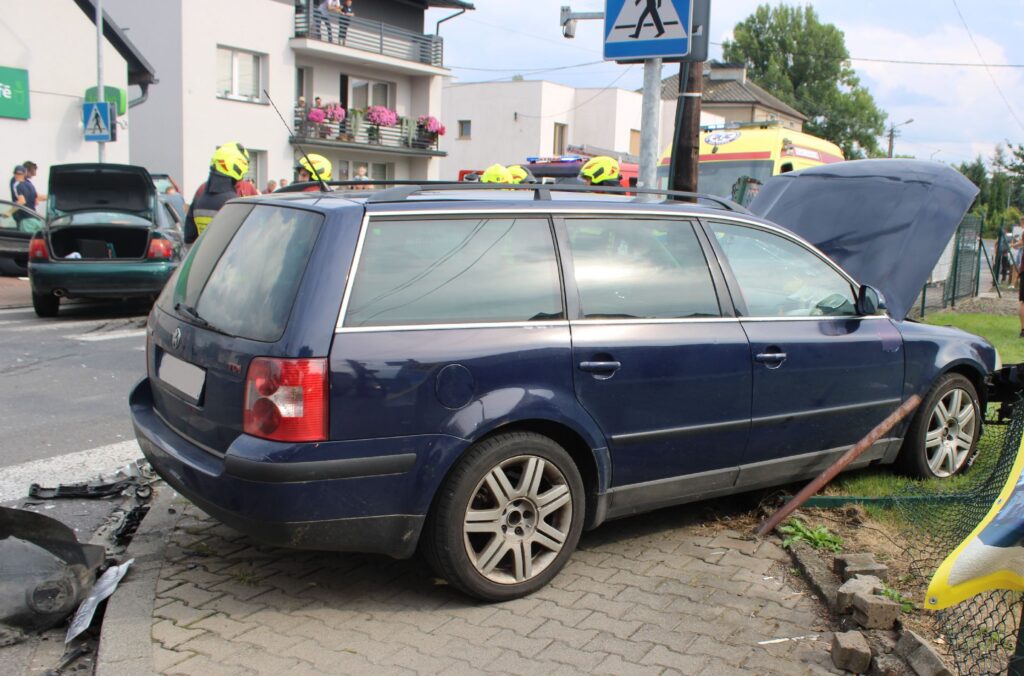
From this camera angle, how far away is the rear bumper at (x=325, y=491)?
3.46 m

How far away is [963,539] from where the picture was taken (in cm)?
346

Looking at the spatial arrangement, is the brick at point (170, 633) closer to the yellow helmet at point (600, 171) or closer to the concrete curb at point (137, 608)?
the concrete curb at point (137, 608)

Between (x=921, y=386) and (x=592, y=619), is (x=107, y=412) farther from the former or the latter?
(x=921, y=386)

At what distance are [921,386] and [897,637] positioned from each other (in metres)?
2.18

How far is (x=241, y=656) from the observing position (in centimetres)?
341

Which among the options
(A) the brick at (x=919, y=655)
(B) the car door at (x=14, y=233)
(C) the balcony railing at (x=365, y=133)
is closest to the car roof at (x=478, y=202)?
(A) the brick at (x=919, y=655)

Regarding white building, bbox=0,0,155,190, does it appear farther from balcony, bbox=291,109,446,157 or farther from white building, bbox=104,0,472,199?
balcony, bbox=291,109,446,157

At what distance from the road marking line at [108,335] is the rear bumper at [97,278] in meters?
0.89

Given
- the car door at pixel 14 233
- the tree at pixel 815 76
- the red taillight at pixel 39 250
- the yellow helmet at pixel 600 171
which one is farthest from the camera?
the tree at pixel 815 76

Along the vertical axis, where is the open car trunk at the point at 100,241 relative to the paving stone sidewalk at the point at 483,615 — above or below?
above

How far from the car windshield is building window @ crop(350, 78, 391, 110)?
908 inches

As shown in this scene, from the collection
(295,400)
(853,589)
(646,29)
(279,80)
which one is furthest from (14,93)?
(853,589)

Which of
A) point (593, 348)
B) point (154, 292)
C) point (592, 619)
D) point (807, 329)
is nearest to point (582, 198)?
point (593, 348)

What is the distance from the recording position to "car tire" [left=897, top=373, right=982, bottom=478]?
5375mm
